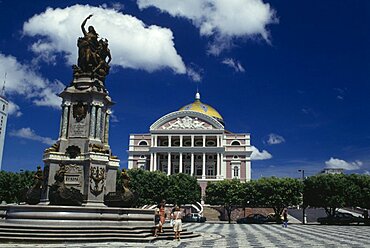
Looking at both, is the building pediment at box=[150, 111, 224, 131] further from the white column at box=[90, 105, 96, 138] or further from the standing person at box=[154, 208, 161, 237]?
the standing person at box=[154, 208, 161, 237]

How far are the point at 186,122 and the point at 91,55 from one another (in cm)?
6580

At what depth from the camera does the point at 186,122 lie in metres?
87.7

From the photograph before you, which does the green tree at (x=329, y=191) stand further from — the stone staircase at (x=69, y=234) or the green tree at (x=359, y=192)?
the stone staircase at (x=69, y=234)

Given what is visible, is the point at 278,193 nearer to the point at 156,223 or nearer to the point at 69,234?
the point at 156,223

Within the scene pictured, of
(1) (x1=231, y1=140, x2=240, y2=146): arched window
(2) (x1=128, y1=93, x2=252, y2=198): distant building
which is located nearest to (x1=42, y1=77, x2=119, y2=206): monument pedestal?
(2) (x1=128, y1=93, x2=252, y2=198): distant building

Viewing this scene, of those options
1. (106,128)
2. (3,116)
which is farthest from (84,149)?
(3,116)

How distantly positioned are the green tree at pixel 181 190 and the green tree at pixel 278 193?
10.7 meters

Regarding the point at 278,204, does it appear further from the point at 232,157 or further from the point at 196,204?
the point at 232,157

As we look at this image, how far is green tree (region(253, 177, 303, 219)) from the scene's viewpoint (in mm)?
57031

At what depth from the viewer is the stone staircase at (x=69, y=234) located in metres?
15.6

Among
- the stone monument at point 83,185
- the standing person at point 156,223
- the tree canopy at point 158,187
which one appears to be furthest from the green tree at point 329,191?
the standing person at point 156,223

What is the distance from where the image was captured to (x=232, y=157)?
8788 cm

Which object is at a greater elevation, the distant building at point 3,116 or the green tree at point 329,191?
the distant building at point 3,116

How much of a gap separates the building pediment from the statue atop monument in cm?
6488
